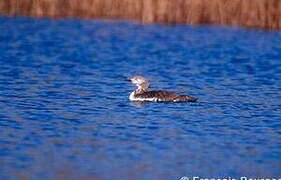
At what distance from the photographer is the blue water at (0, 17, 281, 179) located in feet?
26.9

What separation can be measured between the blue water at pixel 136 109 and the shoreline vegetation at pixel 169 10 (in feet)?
1.86

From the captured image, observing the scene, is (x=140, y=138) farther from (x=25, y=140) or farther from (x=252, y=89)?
(x=252, y=89)

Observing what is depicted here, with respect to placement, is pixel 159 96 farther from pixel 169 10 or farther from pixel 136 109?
pixel 169 10

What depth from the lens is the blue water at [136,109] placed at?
323 inches

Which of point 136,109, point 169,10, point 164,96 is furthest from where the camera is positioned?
point 169,10

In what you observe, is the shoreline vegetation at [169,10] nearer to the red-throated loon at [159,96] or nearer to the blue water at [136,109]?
the blue water at [136,109]

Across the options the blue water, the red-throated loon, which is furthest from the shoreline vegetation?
the red-throated loon

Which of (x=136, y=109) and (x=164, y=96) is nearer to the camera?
(x=136, y=109)

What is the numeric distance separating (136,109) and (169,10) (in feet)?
35.4

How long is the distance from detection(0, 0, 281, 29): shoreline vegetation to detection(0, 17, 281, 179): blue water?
567mm

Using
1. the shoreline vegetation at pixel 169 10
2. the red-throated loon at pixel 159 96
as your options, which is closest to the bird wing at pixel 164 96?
the red-throated loon at pixel 159 96

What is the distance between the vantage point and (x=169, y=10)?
21.7 meters

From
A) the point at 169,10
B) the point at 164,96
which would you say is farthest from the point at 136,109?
the point at 169,10

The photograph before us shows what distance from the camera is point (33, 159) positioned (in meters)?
8.23
